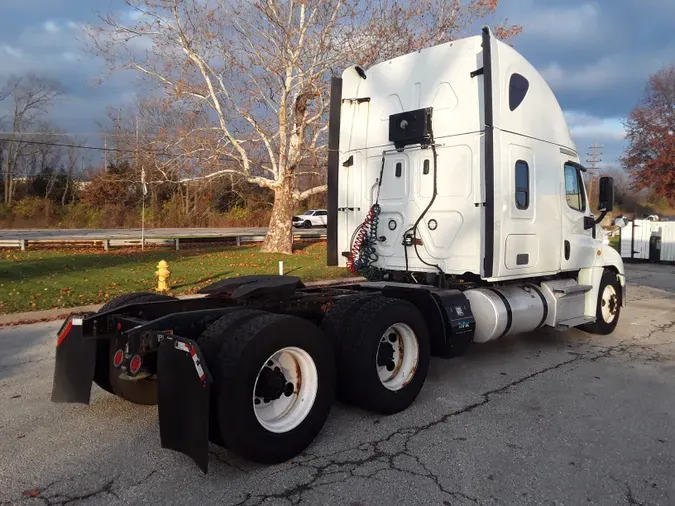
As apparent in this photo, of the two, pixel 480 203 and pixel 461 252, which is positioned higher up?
pixel 480 203

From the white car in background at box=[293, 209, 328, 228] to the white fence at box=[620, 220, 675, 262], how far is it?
26.8 m

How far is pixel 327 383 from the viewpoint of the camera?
4160 millimetres

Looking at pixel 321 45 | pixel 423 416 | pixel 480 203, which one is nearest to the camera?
pixel 423 416

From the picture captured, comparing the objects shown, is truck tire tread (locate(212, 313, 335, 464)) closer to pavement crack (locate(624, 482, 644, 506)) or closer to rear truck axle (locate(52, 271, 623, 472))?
rear truck axle (locate(52, 271, 623, 472))

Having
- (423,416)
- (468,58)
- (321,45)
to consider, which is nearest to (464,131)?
(468,58)

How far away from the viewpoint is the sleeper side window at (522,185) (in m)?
6.07

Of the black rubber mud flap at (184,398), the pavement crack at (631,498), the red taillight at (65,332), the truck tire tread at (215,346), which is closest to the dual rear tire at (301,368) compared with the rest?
the truck tire tread at (215,346)

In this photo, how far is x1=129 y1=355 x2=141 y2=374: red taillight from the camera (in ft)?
12.5

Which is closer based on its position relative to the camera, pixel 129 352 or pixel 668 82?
pixel 129 352

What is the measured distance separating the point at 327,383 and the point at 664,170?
40.7m

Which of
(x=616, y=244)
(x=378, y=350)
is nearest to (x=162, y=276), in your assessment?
(x=378, y=350)

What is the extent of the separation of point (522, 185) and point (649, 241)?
20.0 meters

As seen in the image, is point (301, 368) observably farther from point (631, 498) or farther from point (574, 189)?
point (574, 189)

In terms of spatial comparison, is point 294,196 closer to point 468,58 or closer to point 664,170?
point 468,58
